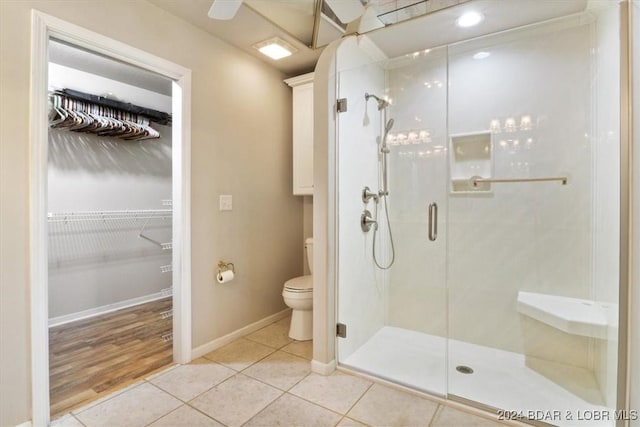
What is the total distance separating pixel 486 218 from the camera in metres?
2.45

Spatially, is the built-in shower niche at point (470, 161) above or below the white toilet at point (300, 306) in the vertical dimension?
above

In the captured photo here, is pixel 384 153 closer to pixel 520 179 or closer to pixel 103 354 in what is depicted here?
pixel 520 179

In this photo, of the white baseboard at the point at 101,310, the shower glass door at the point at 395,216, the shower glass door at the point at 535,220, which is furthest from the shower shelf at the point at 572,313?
the white baseboard at the point at 101,310

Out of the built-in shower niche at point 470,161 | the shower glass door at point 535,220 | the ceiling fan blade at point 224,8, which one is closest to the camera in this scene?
the ceiling fan blade at point 224,8

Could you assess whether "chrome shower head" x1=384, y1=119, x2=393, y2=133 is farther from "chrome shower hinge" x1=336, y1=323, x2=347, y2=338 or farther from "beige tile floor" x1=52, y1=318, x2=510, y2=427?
"beige tile floor" x1=52, y1=318, x2=510, y2=427

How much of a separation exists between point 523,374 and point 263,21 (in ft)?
9.98

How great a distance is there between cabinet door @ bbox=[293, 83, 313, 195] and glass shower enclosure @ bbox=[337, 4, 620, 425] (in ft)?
2.30

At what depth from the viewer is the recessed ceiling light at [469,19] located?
84.9 inches

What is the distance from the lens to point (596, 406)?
1.72m

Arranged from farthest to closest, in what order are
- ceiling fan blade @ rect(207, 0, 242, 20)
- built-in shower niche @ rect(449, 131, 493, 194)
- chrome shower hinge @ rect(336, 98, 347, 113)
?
built-in shower niche @ rect(449, 131, 493, 194)
chrome shower hinge @ rect(336, 98, 347, 113)
ceiling fan blade @ rect(207, 0, 242, 20)

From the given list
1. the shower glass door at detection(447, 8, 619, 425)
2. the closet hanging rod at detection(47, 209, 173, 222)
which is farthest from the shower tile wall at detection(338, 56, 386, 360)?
the closet hanging rod at detection(47, 209, 173, 222)

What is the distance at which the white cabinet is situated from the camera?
3012 mm

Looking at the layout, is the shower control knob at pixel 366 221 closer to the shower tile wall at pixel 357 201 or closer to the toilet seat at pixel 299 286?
the shower tile wall at pixel 357 201

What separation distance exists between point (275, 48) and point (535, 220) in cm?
245
